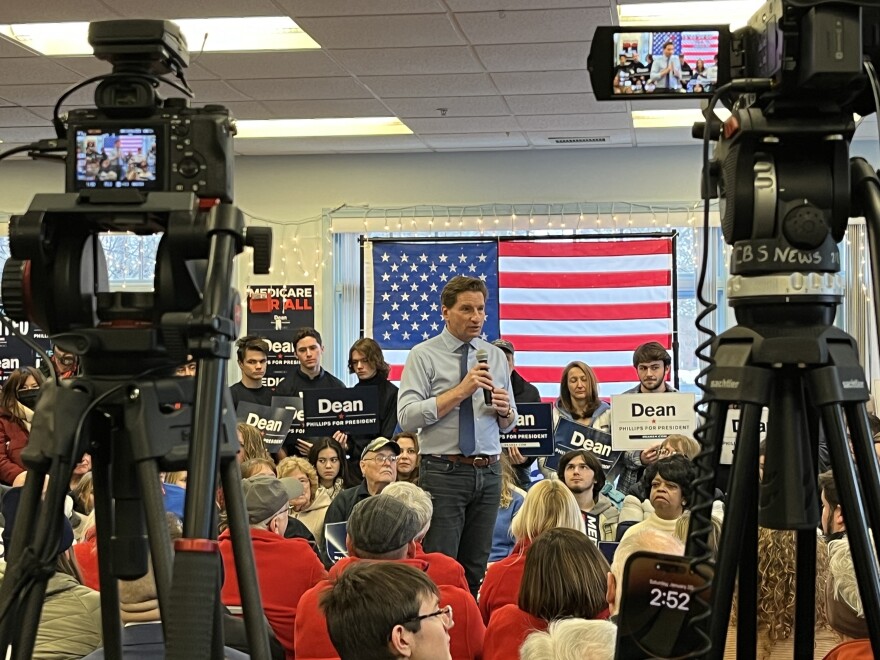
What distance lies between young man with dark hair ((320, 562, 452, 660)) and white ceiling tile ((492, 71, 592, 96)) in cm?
482

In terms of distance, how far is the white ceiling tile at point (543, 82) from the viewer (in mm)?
6660

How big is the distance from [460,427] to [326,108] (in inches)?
154

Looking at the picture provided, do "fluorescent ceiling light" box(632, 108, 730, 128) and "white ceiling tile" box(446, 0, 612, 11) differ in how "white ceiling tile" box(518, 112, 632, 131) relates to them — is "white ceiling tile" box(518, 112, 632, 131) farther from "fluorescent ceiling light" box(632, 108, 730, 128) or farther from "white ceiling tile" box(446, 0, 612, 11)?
"white ceiling tile" box(446, 0, 612, 11)

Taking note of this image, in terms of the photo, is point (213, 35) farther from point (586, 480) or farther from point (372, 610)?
point (372, 610)

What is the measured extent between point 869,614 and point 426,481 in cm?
303

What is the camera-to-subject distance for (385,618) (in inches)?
87.1

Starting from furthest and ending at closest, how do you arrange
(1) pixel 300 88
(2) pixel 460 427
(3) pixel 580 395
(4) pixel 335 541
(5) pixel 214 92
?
(5) pixel 214 92, (1) pixel 300 88, (3) pixel 580 395, (2) pixel 460 427, (4) pixel 335 541

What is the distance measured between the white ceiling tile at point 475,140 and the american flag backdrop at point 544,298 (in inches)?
31.2

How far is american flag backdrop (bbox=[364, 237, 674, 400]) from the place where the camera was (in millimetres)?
8797

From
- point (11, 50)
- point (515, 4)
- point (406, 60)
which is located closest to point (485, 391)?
point (515, 4)

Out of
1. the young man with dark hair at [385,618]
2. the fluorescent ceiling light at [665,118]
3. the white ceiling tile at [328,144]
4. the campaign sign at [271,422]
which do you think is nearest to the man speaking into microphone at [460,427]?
the campaign sign at [271,422]

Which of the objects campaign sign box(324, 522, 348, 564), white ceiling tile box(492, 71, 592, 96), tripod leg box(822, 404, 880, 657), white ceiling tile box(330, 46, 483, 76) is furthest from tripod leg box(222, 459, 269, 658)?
white ceiling tile box(492, 71, 592, 96)

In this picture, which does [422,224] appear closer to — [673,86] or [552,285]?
[552,285]

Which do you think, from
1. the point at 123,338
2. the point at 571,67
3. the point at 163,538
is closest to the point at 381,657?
the point at 163,538
